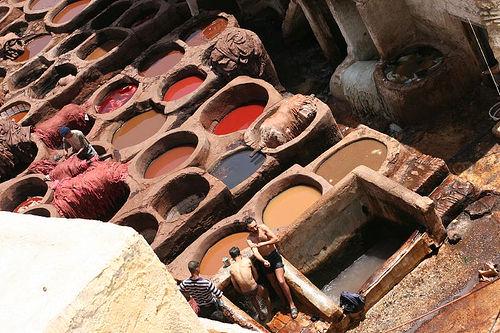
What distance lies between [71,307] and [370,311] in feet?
25.7

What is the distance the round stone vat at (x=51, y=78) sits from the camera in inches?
746

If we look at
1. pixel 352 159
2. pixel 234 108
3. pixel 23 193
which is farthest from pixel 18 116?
pixel 352 159

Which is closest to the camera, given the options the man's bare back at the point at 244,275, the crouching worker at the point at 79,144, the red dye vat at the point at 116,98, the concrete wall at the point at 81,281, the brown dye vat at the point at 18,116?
the concrete wall at the point at 81,281

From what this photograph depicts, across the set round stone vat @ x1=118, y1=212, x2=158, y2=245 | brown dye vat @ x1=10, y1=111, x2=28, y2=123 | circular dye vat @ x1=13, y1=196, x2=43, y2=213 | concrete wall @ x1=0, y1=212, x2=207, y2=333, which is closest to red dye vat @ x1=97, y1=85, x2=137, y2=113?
brown dye vat @ x1=10, y1=111, x2=28, y2=123

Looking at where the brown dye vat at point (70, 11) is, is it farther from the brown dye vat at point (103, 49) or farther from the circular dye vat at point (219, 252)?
the circular dye vat at point (219, 252)

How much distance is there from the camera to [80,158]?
14.8 m

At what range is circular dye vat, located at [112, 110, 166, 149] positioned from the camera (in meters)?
15.7

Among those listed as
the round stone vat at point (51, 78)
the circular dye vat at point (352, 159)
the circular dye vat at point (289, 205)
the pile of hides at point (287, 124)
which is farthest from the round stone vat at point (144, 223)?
the round stone vat at point (51, 78)

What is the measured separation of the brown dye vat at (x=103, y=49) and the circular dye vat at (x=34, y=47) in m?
2.44

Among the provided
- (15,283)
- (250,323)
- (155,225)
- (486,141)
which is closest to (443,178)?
(486,141)

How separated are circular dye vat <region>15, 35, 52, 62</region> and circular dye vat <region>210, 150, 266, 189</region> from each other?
10392 millimetres

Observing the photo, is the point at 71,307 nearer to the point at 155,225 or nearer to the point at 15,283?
→ the point at 15,283

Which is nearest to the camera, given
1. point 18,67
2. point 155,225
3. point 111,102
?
point 155,225

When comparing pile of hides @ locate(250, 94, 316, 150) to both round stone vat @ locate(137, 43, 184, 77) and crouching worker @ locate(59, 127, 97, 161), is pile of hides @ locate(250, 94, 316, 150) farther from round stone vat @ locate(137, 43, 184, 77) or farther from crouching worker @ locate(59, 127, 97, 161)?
round stone vat @ locate(137, 43, 184, 77)
